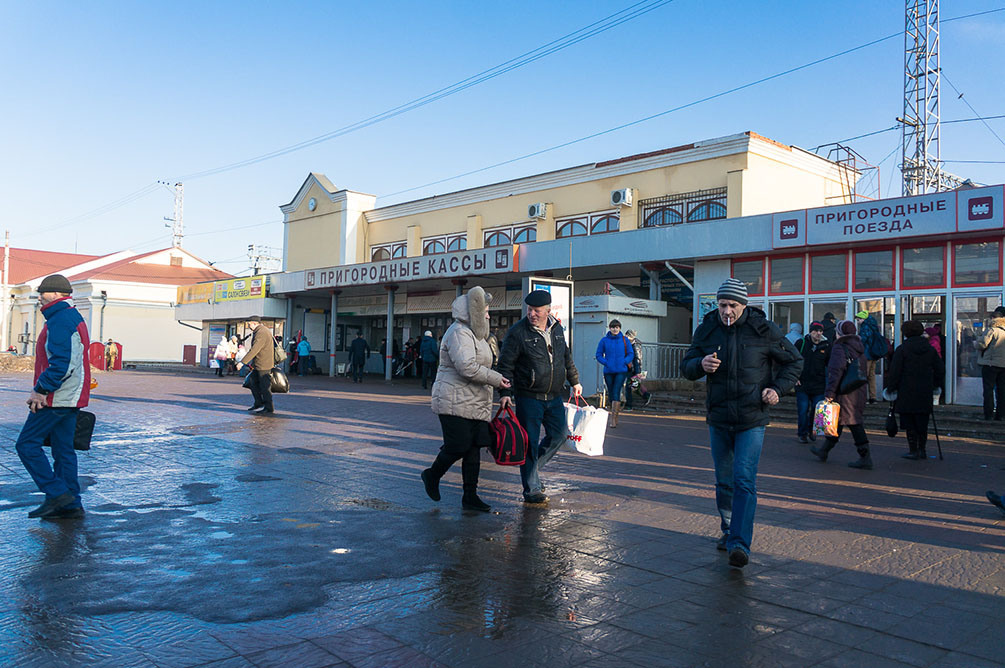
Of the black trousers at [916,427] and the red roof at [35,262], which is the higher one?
the red roof at [35,262]

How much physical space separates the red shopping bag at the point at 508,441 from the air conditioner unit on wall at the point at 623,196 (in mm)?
18552

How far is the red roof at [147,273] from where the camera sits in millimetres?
50812

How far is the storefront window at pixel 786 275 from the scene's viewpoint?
1758 cm

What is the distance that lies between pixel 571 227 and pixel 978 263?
43.9 feet

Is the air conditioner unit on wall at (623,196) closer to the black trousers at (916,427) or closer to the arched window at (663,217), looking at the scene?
the arched window at (663,217)

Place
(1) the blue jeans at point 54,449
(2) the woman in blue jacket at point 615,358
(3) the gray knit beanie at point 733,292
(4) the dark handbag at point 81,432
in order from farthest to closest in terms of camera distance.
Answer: (2) the woman in blue jacket at point 615,358, (4) the dark handbag at point 81,432, (1) the blue jeans at point 54,449, (3) the gray knit beanie at point 733,292

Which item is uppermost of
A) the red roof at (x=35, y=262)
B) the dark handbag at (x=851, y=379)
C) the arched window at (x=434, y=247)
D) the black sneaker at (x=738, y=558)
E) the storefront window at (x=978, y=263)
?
the red roof at (x=35, y=262)

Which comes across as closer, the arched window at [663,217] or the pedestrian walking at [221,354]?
the arched window at [663,217]

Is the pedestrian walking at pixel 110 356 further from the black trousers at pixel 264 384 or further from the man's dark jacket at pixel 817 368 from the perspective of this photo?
the man's dark jacket at pixel 817 368

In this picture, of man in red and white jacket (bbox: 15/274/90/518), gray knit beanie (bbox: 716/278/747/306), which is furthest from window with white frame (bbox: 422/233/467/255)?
gray knit beanie (bbox: 716/278/747/306)

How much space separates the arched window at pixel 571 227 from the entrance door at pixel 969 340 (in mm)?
12606

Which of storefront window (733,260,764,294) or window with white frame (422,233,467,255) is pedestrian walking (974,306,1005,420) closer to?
storefront window (733,260,764,294)

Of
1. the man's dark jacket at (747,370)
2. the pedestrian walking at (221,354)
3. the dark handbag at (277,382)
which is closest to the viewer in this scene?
the man's dark jacket at (747,370)

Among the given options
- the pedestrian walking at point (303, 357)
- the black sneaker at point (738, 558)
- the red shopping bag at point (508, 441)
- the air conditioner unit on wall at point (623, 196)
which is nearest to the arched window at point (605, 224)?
the air conditioner unit on wall at point (623, 196)
